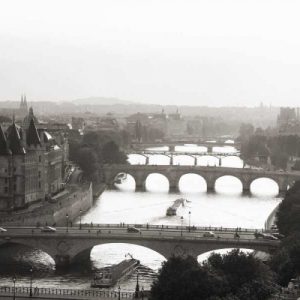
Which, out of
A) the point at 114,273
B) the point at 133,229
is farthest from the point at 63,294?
the point at 133,229

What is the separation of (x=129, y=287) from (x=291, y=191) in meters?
20.3

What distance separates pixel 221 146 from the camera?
153375mm

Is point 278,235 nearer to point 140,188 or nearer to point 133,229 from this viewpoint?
point 133,229

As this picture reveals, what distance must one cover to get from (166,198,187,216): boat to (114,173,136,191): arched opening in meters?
11.7

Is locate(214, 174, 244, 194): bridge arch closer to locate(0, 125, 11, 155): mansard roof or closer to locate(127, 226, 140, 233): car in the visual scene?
locate(0, 125, 11, 155): mansard roof

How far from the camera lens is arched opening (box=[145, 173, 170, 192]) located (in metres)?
89.6

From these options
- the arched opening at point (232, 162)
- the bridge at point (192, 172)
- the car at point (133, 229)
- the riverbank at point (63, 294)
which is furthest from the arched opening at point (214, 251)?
the arched opening at point (232, 162)

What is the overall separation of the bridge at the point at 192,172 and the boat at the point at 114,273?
39367mm

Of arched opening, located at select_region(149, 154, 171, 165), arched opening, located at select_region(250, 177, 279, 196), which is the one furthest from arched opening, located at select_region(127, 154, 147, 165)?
arched opening, located at select_region(250, 177, 279, 196)

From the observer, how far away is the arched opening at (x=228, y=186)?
291 ft

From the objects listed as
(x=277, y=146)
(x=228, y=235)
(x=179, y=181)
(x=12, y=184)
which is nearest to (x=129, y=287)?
(x=228, y=235)

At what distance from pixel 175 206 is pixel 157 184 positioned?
71.5 feet

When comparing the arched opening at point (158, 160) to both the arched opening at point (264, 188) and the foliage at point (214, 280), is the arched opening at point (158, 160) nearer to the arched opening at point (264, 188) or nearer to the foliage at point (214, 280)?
the arched opening at point (264, 188)

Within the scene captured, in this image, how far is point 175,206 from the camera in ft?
240
